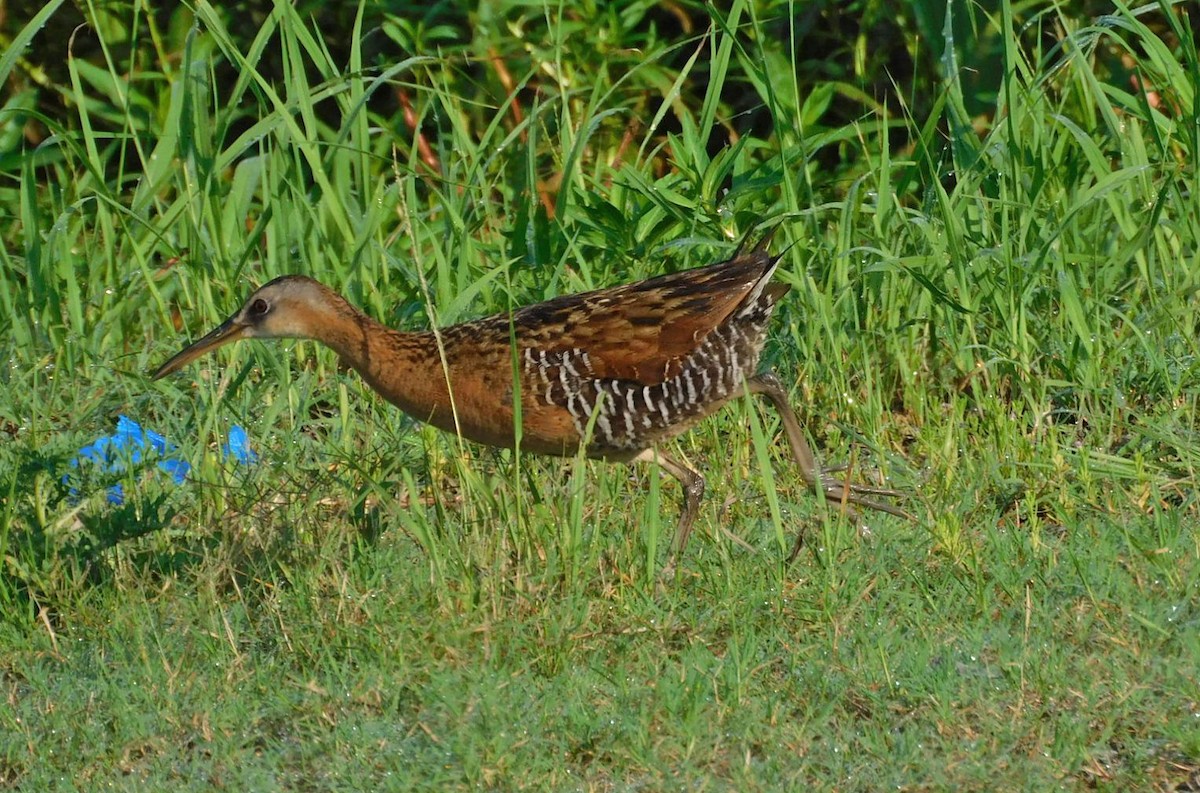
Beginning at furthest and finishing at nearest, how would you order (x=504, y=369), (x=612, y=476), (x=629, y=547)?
(x=612, y=476) < (x=504, y=369) < (x=629, y=547)

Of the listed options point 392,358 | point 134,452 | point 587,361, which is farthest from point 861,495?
point 134,452

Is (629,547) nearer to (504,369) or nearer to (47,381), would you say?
(504,369)

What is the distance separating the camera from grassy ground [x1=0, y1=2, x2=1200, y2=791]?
151 inches

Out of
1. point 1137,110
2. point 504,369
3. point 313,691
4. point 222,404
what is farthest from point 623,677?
point 1137,110

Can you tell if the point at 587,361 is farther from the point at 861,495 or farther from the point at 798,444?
the point at 861,495

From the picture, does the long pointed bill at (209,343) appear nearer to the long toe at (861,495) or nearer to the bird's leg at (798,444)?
the bird's leg at (798,444)

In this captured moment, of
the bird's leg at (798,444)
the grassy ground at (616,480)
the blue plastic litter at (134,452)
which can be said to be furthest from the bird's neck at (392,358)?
the bird's leg at (798,444)

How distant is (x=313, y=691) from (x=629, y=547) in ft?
2.91

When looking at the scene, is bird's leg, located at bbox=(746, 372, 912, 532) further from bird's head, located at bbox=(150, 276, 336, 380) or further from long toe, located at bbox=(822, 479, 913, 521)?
bird's head, located at bbox=(150, 276, 336, 380)

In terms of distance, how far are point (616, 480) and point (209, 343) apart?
1204 millimetres

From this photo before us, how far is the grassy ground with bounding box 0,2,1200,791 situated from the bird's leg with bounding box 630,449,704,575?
0.06m

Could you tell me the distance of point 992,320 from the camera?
5.65m

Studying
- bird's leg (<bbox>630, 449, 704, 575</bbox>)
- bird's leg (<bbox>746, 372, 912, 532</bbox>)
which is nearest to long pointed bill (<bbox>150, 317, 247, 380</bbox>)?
bird's leg (<bbox>630, 449, 704, 575</bbox>)

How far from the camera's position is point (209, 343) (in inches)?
202
